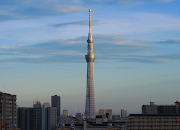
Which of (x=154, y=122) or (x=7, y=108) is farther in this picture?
(x=154, y=122)

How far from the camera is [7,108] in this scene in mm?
164000

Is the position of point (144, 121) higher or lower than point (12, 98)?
lower

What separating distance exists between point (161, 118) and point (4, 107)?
233ft

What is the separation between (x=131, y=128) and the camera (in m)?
176

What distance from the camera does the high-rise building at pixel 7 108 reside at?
158 meters

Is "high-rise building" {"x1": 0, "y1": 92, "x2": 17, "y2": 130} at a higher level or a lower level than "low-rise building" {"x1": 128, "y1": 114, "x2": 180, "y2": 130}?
higher

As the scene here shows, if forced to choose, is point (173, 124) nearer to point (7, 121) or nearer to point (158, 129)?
point (158, 129)

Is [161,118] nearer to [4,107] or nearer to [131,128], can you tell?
[131,128]

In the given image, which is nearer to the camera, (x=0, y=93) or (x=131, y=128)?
(x=0, y=93)

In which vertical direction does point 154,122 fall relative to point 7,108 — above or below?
below

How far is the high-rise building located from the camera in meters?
158

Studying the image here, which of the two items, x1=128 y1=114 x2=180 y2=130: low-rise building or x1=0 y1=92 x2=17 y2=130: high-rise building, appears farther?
x1=128 y1=114 x2=180 y2=130: low-rise building

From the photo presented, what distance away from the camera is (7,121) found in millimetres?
159625

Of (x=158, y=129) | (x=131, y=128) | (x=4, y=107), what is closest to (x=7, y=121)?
(x=4, y=107)
